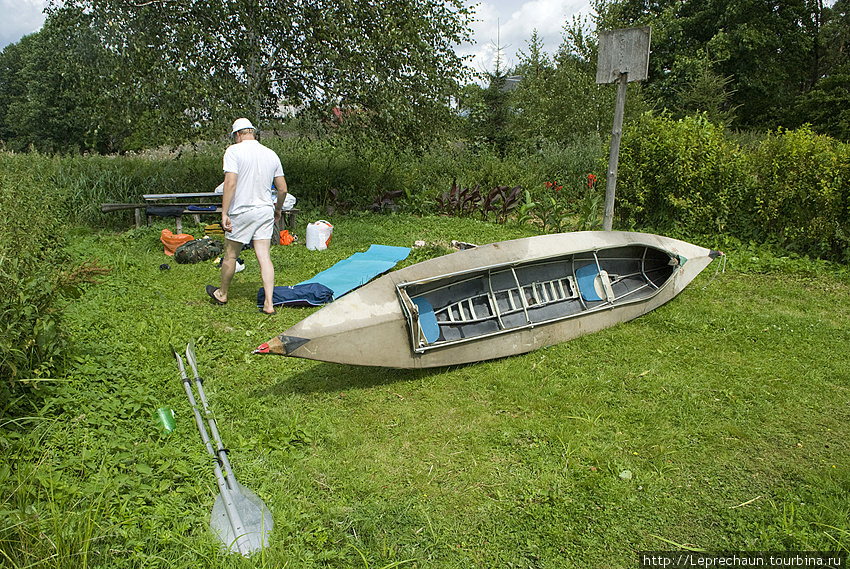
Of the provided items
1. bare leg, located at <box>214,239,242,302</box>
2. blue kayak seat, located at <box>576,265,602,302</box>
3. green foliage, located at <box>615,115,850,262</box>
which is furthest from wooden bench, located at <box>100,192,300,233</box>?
green foliage, located at <box>615,115,850,262</box>

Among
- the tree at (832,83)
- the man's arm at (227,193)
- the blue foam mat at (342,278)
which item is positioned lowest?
the blue foam mat at (342,278)

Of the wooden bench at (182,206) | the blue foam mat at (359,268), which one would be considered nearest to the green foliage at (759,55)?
the wooden bench at (182,206)

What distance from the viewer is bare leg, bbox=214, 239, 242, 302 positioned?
6.19 meters

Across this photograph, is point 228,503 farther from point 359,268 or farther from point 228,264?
point 359,268

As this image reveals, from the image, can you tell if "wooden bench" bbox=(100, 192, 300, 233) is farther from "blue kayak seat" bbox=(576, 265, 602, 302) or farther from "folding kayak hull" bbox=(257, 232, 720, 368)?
"blue kayak seat" bbox=(576, 265, 602, 302)

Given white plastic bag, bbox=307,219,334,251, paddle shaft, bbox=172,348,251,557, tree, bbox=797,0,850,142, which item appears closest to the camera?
paddle shaft, bbox=172,348,251,557

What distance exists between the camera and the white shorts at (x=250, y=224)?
6.02m

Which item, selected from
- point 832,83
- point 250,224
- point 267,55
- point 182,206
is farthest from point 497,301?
point 832,83

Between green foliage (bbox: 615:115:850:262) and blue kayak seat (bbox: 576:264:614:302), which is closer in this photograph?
blue kayak seat (bbox: 576:264:614:302)

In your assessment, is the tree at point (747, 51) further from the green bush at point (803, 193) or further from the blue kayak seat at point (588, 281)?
the blue kayak seat at point (588, 281)

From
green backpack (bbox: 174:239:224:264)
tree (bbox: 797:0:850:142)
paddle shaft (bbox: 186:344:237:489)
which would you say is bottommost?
paddle shaft (bbox: 186:344:237:489)

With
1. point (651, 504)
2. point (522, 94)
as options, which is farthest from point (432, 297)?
point (522, 94)

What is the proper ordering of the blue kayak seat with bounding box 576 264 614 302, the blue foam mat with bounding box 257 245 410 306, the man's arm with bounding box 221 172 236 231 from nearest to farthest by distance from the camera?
1. the man's arm with bounding box 221 172 236 231
2. the blue kayak seat with bounding box 576 264 614 302
3. the blue foam mat with bounding box 257 245 410 306

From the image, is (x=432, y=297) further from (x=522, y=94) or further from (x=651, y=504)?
(x=522, y=94)
